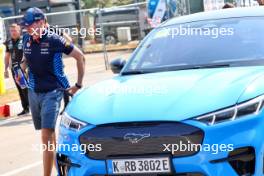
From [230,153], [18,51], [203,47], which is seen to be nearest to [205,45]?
[203,47]

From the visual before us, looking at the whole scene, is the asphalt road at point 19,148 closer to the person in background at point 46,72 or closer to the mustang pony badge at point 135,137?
the person in background at point 46,72

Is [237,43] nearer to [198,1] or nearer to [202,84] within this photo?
[202,84]

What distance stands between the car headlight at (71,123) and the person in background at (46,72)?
3.34 feet

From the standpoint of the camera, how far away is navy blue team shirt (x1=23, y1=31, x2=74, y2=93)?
6285 millimetres

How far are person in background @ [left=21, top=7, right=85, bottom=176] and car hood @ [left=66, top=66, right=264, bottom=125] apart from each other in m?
0.84

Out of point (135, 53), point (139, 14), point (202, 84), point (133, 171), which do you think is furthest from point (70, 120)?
point (139, 14)

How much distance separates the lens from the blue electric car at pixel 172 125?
4465 mm

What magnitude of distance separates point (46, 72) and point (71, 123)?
4.71 feet

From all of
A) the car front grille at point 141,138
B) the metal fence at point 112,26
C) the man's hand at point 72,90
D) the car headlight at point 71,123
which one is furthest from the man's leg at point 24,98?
the metal fence at point 112,26

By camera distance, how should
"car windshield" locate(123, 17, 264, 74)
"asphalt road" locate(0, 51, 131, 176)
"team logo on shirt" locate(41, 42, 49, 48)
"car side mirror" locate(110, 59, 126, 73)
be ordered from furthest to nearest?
"asphalt road" locate(0, 51, 131, 176)
"car side mirror" locate(110, 59, 126, 73)
"team logo on shirt" locate(41, 42, 49, 48)
"car windshield" locate(123, 17, 264, 74)

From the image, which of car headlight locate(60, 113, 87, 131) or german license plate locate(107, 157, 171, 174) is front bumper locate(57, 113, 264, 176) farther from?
car headlight locate(60, 113, 87, 131)

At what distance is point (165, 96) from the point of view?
4824 millimetres

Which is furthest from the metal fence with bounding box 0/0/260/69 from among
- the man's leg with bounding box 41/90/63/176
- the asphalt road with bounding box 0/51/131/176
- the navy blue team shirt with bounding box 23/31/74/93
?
the man's leg with bounding box 41/90/63/176

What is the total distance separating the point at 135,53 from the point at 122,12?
26175 mm
